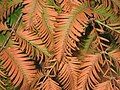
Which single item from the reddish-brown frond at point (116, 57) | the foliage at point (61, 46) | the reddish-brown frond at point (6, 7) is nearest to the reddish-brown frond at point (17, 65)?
the foliage at point (61, 46)

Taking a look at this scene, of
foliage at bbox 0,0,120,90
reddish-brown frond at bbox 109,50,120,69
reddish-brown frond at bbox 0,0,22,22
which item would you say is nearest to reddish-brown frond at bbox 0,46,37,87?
foliage at bbox 0,0,120,90

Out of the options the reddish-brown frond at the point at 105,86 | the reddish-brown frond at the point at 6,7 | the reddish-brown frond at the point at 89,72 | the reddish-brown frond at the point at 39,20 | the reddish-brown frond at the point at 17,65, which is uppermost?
the reddish-brown frond at the point at 6,7

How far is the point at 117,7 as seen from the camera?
84cm

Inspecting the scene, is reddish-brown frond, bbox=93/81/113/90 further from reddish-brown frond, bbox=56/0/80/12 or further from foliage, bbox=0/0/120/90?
reddish-brown frond, bbox=56/0/80/12

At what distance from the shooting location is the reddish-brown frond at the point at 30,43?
0.81 meters

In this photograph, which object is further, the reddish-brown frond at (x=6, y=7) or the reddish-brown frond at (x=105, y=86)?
the reddish-brown frond at (x=6, y=7)

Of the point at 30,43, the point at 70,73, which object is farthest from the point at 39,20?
the point at 70,73

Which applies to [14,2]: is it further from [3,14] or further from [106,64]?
[106,64]

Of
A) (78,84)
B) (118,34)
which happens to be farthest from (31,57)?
(118,34)

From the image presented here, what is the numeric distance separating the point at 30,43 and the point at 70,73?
149 mm

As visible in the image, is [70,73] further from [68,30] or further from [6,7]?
[6,7]

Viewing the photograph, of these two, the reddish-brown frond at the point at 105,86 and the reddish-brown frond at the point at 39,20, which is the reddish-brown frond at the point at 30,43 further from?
the reddish-brown frond at the point at 105,86

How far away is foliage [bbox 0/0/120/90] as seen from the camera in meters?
0.78

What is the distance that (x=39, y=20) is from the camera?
81 centimetres
